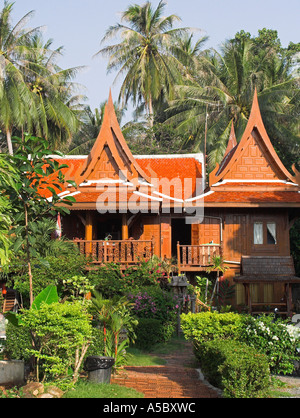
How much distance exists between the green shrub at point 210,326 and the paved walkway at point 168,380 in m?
0.71

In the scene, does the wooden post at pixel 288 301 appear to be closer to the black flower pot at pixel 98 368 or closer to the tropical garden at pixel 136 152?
the tropical garden at pixel 136 152

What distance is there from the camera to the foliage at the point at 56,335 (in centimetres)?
910

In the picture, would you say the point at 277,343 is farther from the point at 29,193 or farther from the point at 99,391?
the point at 29,193

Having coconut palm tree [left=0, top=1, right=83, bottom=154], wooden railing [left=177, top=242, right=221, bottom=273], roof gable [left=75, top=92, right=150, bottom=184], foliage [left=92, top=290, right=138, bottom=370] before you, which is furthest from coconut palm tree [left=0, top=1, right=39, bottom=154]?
foliage [left=92, top=290, right=138, bottom=370]

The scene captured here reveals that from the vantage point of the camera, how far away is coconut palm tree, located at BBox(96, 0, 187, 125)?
119ft

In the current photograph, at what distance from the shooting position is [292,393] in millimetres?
9359

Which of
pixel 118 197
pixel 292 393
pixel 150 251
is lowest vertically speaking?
pixel 292 393

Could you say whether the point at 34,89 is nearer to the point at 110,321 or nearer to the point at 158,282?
the point at 158,282

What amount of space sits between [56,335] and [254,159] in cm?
1473

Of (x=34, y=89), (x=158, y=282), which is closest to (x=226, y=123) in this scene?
(x=34, y=89)

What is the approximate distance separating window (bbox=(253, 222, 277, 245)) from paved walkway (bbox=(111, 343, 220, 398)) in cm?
937

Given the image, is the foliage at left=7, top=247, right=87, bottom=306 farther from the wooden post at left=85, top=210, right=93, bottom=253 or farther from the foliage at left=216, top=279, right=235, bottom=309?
the foliage at left=216, top=279, right=235, bottom=309

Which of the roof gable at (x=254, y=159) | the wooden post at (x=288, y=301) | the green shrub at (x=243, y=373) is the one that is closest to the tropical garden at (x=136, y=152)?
the green shrub at (x=243, y=373)
